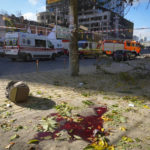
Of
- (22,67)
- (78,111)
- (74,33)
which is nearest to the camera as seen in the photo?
(78,111)

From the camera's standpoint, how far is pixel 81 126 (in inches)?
114

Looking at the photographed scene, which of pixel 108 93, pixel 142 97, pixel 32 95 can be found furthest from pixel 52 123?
pixel 142 97

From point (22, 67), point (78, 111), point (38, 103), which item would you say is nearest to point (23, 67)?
point (22, 67)

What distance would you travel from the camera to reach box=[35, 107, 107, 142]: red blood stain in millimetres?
2596

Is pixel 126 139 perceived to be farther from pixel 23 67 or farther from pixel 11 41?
pixel 11 41

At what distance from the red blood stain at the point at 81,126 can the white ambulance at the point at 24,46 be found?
12394 millimetres

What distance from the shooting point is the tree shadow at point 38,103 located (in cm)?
377

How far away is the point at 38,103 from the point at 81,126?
1582 mm

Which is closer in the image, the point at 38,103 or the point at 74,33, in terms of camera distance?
the point at 38,103

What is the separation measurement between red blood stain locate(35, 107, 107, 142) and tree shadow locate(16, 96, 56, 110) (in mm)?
592

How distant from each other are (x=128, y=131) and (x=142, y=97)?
231 centimetres

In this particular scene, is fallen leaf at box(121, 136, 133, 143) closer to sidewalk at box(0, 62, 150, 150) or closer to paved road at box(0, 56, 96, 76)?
sidewalk at box(0, 62, 150, 150)

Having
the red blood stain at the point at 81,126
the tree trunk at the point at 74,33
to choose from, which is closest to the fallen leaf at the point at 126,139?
the red blood stain at the point at 81,126

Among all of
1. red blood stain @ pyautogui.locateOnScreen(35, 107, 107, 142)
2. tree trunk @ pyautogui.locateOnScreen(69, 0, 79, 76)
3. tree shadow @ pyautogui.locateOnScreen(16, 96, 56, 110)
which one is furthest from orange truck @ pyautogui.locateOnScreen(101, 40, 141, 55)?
red blood stain @ pyautogui.locateOnScreen(35, 107, 107, 142)
